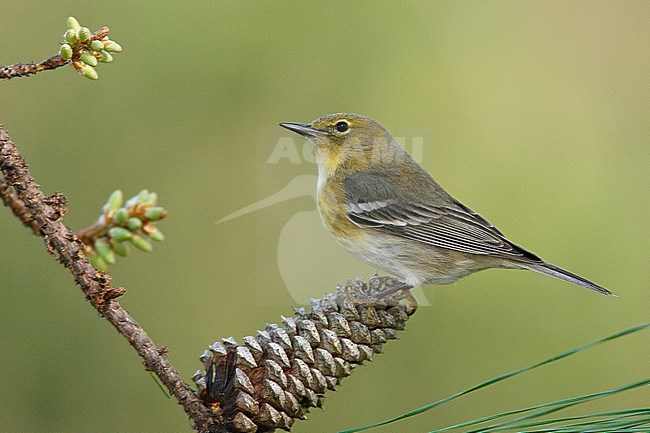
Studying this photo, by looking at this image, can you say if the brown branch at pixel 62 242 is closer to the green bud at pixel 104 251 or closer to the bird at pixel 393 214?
the green bud at pixel 104 251

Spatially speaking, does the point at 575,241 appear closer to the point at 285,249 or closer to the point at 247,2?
the point at 285,249

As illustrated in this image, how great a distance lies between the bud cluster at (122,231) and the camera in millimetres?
1737

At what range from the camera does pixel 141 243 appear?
1727mm

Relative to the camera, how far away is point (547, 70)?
453 centimetres

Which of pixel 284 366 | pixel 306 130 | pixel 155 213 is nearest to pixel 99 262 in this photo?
pixel 155 213

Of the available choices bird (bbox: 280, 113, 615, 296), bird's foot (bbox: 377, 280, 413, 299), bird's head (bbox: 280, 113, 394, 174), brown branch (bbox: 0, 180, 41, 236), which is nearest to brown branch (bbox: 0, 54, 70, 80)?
brown branch (bbox: 0, 180, 41, 236)

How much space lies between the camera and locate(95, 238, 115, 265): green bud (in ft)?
5.71

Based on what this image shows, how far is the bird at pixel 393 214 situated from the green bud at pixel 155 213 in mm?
1244

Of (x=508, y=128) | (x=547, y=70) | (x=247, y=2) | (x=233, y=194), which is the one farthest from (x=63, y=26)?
(x=547, y=70)

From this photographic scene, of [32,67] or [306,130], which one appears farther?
[306,130]

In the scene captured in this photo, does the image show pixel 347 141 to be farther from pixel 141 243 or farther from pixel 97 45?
pixel 97 45

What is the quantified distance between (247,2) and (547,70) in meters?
1.78

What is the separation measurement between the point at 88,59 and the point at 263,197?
237cm

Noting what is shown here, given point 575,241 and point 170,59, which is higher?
point 170,59
